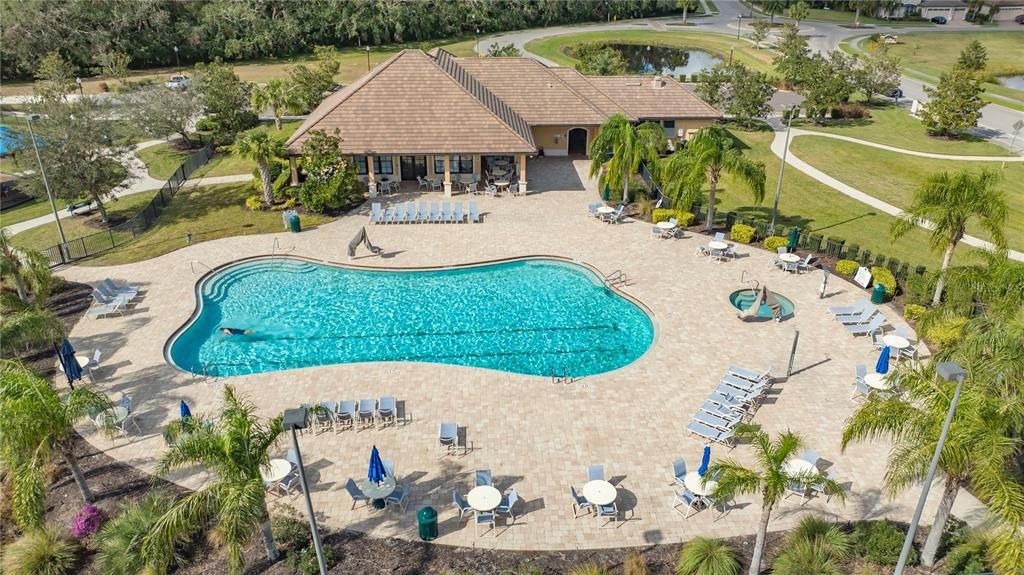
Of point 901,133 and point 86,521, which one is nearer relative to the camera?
point 86,521

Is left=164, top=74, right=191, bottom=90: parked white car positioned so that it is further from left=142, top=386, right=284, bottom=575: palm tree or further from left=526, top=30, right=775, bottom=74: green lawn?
left=142, top=386, right=284, bottom=575: palm tree

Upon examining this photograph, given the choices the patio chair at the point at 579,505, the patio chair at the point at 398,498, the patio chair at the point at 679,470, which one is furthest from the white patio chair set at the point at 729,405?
the patio chair at the point at 398,498

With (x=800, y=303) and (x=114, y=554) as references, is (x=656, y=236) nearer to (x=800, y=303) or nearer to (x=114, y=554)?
(x=800, y=303)

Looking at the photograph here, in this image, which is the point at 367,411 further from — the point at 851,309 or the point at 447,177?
the point at 447,177

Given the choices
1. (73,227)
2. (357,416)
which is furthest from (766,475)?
(73,227)

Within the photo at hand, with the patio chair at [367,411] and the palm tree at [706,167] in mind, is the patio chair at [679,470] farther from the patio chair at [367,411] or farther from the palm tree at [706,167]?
the palm tree at [706,167]

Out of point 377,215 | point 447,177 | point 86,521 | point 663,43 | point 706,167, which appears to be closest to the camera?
point 86,521

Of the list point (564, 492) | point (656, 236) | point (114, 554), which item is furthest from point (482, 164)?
point (114, 554)
